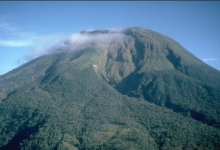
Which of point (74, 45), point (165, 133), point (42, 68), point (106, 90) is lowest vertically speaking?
point (165, 133)

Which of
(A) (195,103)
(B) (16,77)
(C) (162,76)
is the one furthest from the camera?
(B) (16,77)

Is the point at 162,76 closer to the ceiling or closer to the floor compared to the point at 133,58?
closer to the floor

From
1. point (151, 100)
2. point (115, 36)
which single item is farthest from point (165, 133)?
point (115, 36)

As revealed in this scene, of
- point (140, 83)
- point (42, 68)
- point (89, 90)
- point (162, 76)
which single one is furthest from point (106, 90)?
point (42, 68)

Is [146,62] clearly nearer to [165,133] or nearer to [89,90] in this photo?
[89,90]

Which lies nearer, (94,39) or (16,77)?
(16,77)

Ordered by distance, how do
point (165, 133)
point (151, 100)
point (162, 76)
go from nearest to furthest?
point (165, 133)
point (151, 100)
point (162, 76)
